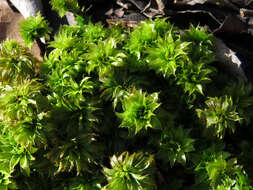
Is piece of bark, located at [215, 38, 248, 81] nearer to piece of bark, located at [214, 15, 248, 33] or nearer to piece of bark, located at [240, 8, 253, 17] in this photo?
piece of bark, located at [214, 15, 248, 33]

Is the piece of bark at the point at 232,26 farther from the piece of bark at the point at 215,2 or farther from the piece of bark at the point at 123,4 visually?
the piece of bark at the point at 123,4

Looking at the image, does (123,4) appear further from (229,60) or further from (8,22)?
(8,22)

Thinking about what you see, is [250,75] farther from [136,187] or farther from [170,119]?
[136,187]

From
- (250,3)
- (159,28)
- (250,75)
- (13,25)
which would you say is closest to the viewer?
(159,28)

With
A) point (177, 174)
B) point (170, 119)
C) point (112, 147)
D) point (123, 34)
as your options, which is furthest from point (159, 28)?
point (177, 174)

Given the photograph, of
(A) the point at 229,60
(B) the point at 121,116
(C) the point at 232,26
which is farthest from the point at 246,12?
(B) the point at 121,116
